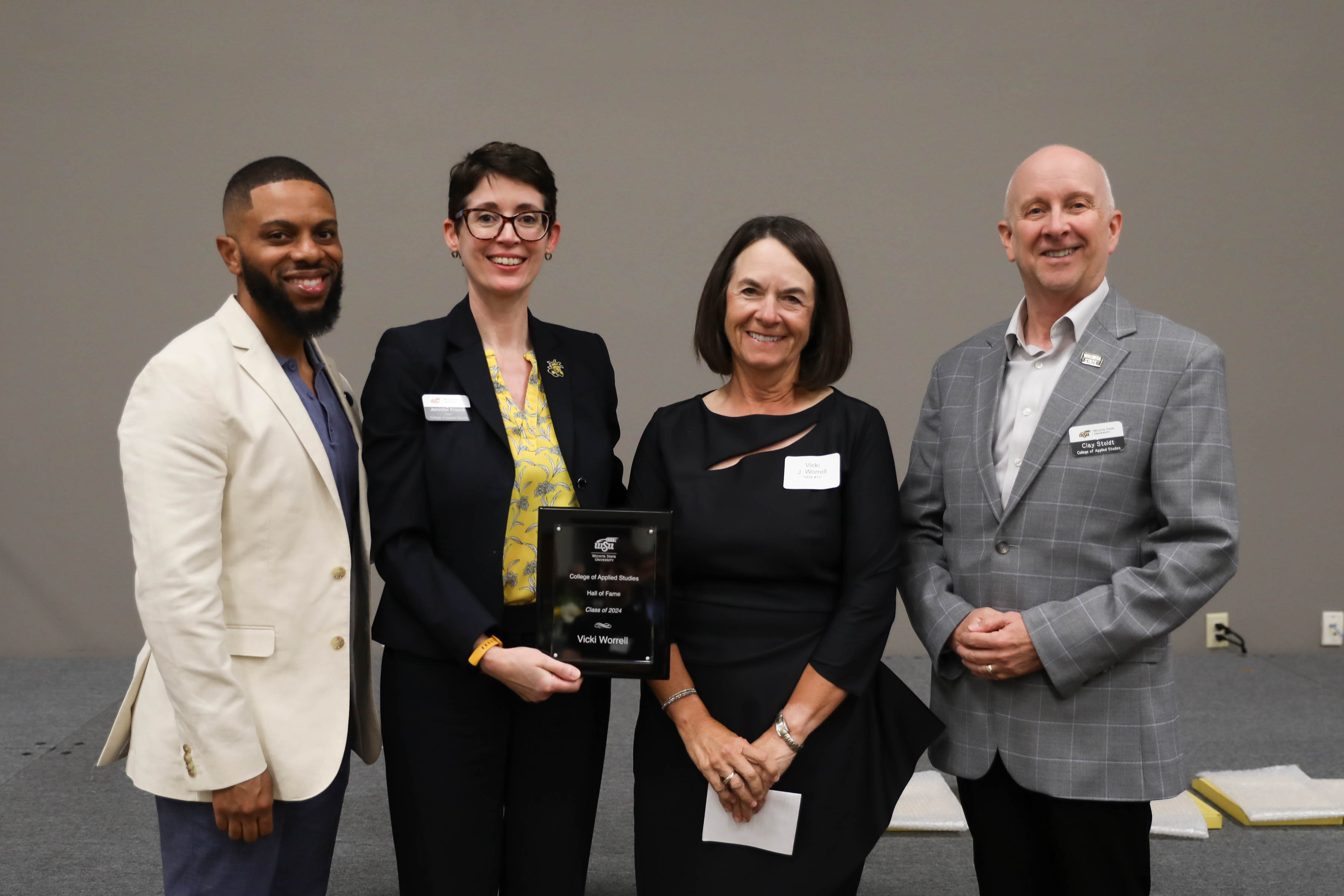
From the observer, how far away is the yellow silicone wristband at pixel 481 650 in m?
1.84

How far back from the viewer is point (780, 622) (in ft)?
6.27

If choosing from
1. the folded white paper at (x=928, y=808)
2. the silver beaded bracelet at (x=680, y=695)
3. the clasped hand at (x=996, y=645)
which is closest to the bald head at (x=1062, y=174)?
the clasped hand at (x=996, y=645)

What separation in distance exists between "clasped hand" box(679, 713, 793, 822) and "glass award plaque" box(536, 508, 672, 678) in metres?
0.17

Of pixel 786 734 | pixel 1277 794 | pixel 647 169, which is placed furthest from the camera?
pixel 647 169

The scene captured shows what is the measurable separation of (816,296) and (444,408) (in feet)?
2.55

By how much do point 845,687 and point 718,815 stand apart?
0.35 metres

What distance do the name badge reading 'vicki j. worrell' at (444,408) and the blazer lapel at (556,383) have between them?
192 millimetres

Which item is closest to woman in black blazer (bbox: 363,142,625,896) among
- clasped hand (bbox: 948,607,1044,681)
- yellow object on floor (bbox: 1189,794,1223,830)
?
clasped hand (bbox: 948,607,1044,681)

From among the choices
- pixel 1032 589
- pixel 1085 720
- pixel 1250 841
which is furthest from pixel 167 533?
pixel 1250 841

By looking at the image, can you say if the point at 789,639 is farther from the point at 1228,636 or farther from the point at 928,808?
the point at 1228,636

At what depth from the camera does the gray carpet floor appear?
290cm

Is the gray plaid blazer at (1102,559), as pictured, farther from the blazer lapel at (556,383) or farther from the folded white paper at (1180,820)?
the folded white paper at (1180,820)

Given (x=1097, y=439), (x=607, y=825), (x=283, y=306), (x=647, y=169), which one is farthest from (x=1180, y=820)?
(x=647, y=169)

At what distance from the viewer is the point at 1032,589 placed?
1912mm
